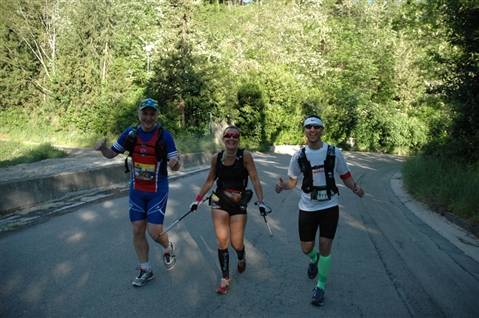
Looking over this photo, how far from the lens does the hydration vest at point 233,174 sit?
4.60 meters

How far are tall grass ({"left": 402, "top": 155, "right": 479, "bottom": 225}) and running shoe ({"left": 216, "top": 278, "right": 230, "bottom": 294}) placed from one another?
554 cm

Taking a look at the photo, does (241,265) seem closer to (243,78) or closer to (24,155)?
(24,155)

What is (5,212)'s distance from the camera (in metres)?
7.52

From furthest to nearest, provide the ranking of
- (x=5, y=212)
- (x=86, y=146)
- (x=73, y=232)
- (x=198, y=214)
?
(x=86, y=146), (x=198, y=214), (x=5, y=212), (x=73, y=232)

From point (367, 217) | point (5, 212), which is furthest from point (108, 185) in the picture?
point (367, 217)

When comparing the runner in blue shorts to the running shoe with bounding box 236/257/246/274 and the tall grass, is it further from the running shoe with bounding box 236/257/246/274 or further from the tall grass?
the tall grass

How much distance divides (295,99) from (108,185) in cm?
2319

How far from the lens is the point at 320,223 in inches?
174

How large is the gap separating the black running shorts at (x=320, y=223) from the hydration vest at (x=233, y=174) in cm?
73

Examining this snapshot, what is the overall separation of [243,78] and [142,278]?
89.1 feet

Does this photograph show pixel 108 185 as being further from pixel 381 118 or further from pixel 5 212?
pixel 381 118

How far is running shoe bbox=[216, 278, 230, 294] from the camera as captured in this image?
4.36 meters

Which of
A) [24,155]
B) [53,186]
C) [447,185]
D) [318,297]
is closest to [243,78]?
[24,155]

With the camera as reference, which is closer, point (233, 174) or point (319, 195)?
point (319, 195)
